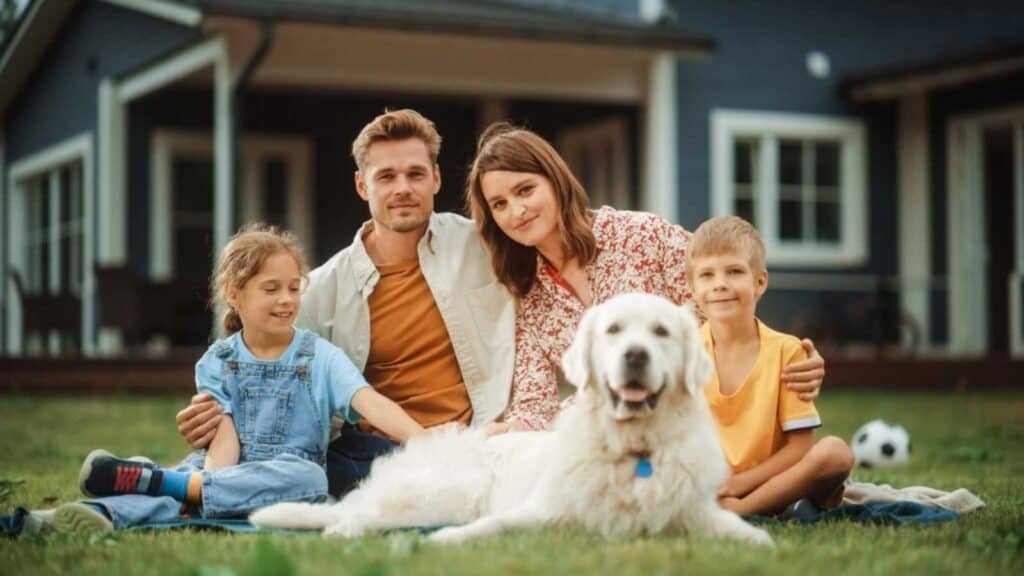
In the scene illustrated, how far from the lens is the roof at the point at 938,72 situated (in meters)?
14.2

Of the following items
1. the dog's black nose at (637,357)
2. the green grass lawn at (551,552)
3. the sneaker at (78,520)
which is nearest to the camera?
the green grass lawn at (551,552)

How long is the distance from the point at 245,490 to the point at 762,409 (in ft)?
6.10

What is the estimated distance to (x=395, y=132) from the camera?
5.40 m

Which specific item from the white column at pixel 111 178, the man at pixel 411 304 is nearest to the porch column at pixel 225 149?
the white column at pixel 111 178

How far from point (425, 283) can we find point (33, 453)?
3.63 meters

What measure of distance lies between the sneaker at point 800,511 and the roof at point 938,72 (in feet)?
34.2

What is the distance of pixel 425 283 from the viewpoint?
5656 millimetres

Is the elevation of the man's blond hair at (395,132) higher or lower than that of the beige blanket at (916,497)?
higher

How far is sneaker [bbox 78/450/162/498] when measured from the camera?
4590 mm

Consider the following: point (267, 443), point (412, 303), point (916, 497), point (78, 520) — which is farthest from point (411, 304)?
point (916, 497)

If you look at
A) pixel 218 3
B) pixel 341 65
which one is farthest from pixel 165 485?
pixel 341 65

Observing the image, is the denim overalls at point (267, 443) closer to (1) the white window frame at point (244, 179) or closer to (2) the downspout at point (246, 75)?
(2) the downspout at point (246, 75)

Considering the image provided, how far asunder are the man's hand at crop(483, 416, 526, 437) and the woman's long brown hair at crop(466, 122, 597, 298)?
0.59m

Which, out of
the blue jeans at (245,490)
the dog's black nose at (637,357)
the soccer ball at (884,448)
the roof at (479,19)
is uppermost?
the roof at (479,19)
